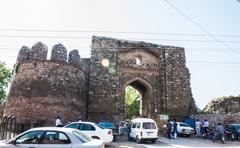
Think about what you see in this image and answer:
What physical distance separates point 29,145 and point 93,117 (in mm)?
14954

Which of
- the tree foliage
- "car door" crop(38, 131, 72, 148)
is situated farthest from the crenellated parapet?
the tree foliage

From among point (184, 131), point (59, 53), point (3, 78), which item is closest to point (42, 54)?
point (59, 53)

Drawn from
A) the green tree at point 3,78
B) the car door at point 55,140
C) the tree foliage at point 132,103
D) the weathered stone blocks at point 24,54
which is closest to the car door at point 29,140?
the car door at point 55,140

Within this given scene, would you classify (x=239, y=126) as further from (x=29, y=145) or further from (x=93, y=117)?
(x=29, y=145)

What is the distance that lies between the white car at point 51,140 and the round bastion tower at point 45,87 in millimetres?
9550

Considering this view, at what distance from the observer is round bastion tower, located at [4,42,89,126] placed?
57.0 ft

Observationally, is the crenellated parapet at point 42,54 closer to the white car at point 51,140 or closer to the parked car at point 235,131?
the parked car at point 235,131

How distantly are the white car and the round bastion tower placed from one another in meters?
9.55

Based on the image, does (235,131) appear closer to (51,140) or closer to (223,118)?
(223,118)

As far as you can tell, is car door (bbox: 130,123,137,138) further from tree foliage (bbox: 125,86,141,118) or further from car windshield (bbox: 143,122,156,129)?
tree foliage (bbox: 125,86,141,118)

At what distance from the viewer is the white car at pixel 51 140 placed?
22.3 feet

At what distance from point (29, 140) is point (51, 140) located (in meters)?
0.55

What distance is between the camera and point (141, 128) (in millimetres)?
14961

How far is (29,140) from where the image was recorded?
22.8ft
